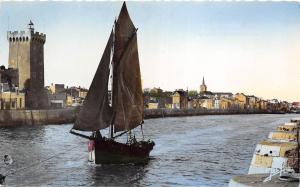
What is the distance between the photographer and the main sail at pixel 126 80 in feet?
56.8

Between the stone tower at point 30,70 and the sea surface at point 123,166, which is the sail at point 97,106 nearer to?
the sea surface at point 123,166

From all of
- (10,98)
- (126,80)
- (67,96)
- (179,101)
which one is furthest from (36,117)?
(179,101)

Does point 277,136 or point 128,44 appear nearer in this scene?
point 277,136

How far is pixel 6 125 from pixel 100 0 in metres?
21.8

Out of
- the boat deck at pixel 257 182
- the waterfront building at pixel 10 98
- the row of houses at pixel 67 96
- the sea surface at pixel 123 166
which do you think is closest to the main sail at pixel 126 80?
the sea surface at pixel 123 166

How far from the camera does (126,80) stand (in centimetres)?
1784

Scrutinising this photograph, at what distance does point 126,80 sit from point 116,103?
100 cm

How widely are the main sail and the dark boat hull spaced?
0.56 m

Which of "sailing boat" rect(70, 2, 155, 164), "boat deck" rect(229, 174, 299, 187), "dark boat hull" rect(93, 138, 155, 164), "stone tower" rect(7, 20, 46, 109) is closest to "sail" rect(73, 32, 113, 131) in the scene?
"sailing boat" rect(70, 2, 155, 164)

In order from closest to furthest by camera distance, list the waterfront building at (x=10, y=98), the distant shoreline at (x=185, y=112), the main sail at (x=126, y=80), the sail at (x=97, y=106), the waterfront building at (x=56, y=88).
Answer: the sail at (x=97, y=106) → the main sail at (x=126, y=80) → the waterfront building at (x=10, y=98) → the waterfront building at (x=56, y=88) → the distant shoreline at (x=185, y=112)

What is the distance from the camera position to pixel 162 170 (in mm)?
16344

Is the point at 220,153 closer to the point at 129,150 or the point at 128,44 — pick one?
the point at 129,150

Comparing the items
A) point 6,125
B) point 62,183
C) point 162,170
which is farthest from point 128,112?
point 6,125

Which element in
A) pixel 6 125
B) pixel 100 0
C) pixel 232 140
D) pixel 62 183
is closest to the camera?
pixel 100 0
